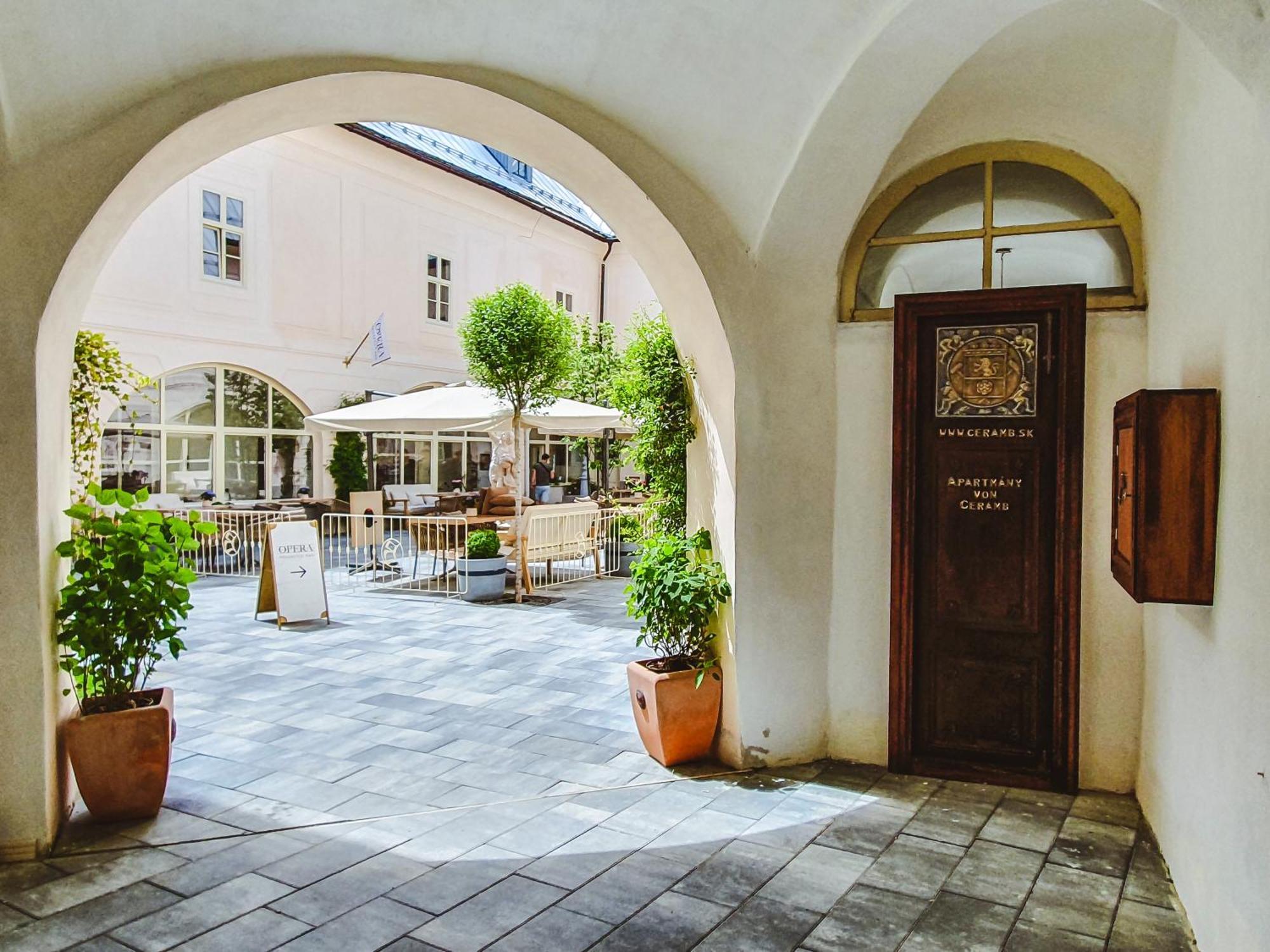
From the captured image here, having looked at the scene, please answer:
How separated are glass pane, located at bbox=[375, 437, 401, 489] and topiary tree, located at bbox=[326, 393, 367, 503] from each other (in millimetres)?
818

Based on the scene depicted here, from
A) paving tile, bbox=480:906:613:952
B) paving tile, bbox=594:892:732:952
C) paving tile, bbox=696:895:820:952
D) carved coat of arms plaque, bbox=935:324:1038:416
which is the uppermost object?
carved coat of arms plaque, bbox=935:324:1038:416

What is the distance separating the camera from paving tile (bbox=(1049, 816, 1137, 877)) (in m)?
3.72

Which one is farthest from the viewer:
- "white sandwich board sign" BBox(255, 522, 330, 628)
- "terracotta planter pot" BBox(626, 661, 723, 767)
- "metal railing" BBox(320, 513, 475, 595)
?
"metal railing" BBox(320, 513, 475, 595)

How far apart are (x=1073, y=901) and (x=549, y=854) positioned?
2.13m

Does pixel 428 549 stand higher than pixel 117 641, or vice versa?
pixel 117 641

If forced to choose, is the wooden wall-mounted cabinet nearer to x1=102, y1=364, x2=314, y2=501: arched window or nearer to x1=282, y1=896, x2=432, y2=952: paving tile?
x1=282, y1=896, x2=432, y2=952: paving tile

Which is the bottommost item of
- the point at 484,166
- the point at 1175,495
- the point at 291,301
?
the point at 1175,495

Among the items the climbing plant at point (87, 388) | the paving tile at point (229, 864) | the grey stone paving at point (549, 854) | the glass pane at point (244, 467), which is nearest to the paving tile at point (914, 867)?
the grey stone paving at point (549, 854)

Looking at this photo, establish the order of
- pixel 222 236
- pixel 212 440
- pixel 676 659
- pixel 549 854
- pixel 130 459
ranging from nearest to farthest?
1. pixel 549 854
2. pixel 676 659
3. pixel 130 459
4. pixel 222 236
5. pixel 212 440

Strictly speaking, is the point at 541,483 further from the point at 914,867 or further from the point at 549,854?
the point at 914,867

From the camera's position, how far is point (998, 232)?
475 centimetres

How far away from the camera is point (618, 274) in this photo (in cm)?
2450

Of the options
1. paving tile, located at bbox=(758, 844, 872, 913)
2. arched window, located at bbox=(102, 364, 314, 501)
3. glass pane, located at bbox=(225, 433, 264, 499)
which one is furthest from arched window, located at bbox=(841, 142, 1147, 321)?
glass pane, located at bbox=(225, 433, 264, 499)

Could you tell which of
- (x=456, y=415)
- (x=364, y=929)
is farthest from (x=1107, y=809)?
(x=456, y=415)
